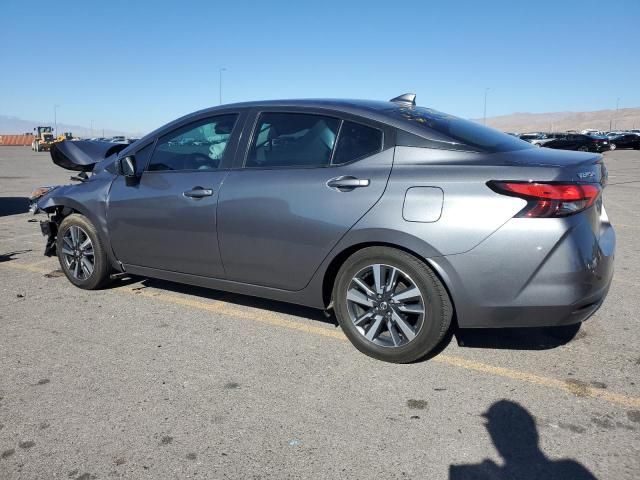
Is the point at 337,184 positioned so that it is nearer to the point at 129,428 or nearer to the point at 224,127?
the point at 224,127

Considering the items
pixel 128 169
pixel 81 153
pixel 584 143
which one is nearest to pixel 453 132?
pixel 128 169

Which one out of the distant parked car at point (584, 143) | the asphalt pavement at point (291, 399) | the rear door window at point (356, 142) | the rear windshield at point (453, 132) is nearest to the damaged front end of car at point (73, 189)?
the asphalt pavement at point (291, 399)

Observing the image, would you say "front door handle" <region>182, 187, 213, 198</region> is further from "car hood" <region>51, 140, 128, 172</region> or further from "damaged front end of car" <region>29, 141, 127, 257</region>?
"car hood" <region>51, 140, 128, 172</region>

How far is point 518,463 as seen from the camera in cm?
242

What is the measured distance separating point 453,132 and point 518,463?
6.46ft

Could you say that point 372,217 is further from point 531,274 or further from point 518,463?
point 518,463

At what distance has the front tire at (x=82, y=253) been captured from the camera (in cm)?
483

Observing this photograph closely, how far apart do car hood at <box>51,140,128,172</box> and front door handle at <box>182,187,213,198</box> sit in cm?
205

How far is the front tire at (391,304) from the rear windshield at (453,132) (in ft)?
Answer: 2.46

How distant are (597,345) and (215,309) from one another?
285cm

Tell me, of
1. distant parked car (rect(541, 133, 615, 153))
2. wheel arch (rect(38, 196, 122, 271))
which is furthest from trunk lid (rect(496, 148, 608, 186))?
distant parked car (rect(541, 133, 615, 153))

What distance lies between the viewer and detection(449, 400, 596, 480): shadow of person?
233 cm

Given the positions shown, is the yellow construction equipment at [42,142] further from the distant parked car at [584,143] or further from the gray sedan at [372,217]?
the gray sedan at [372,217]

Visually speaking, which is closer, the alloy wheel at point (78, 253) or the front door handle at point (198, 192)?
the front door handle at point (198, 192)
